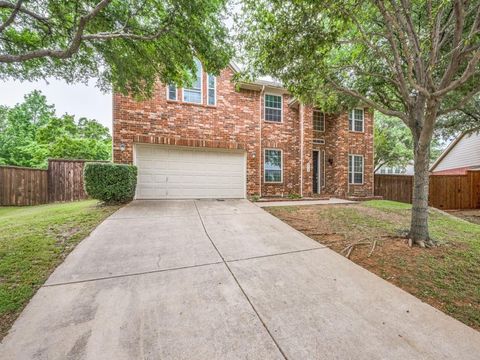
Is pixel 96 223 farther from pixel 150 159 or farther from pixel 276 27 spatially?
pixel 276 27

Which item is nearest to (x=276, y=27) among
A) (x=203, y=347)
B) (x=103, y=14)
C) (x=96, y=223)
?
(x=103, y=14)

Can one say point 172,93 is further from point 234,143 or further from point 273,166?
point 273,166

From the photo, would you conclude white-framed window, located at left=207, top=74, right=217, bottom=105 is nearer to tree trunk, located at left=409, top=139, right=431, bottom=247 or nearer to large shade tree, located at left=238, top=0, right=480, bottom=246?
large shade tree, located at left=238, top=0, right=480, bottom=246

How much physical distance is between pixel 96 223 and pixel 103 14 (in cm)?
479

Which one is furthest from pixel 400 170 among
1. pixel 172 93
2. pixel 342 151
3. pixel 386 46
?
pixel 172 93

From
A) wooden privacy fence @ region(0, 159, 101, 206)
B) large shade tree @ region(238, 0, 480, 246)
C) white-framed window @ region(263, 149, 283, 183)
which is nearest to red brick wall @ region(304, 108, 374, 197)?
white-framed window @ region(263, 149, 283, 183)

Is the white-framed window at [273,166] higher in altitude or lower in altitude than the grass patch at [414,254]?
higher

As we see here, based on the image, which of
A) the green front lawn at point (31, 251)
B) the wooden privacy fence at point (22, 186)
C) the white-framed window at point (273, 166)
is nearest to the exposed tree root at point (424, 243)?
the green front lawn at point (31, 251)

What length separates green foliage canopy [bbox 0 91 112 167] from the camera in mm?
16234

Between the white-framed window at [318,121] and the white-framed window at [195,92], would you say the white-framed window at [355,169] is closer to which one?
the white-framed window at [318,121]

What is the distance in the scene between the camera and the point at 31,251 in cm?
340

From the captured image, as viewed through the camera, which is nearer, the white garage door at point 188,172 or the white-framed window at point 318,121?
the white garage door at point 188,172

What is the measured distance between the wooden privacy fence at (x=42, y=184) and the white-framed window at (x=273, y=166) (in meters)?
9.04

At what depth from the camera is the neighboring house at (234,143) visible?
26.7ft
